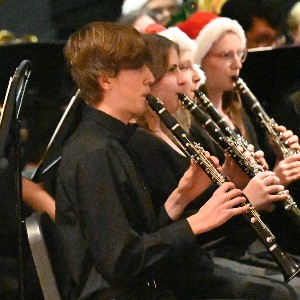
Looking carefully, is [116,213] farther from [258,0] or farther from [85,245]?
[258,0]

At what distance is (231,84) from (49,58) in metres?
0.58

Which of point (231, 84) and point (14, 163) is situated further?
point (231, 84)

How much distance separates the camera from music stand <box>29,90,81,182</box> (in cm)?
199

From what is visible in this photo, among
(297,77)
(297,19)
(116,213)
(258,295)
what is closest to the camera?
(116,213)

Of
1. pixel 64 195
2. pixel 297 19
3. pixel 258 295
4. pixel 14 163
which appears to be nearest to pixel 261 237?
pixel 258 295

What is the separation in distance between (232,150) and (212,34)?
0.61 metres

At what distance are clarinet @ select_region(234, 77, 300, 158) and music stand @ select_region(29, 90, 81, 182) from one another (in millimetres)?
581

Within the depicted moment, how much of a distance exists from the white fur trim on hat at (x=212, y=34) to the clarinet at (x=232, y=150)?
1.73ft

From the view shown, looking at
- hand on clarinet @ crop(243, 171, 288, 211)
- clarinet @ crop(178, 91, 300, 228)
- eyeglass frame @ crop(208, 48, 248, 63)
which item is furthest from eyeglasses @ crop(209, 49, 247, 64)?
hand on clarinet @ crop(243, 171, 288, 211)

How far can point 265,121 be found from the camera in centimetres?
238

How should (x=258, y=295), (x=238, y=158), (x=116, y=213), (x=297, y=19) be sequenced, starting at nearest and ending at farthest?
(x=116, y=213)
(x=258, y=295)
(x=238, y=158)
(x=297, y=19)

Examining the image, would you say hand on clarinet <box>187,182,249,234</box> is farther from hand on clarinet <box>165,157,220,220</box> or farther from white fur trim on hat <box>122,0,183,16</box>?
white fur trim on hat <box>122,0,183,16</box>

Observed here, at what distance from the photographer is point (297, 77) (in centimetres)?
273

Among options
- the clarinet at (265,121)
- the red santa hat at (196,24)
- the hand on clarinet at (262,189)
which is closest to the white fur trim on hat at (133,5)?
the red santa hat at (196,24)
